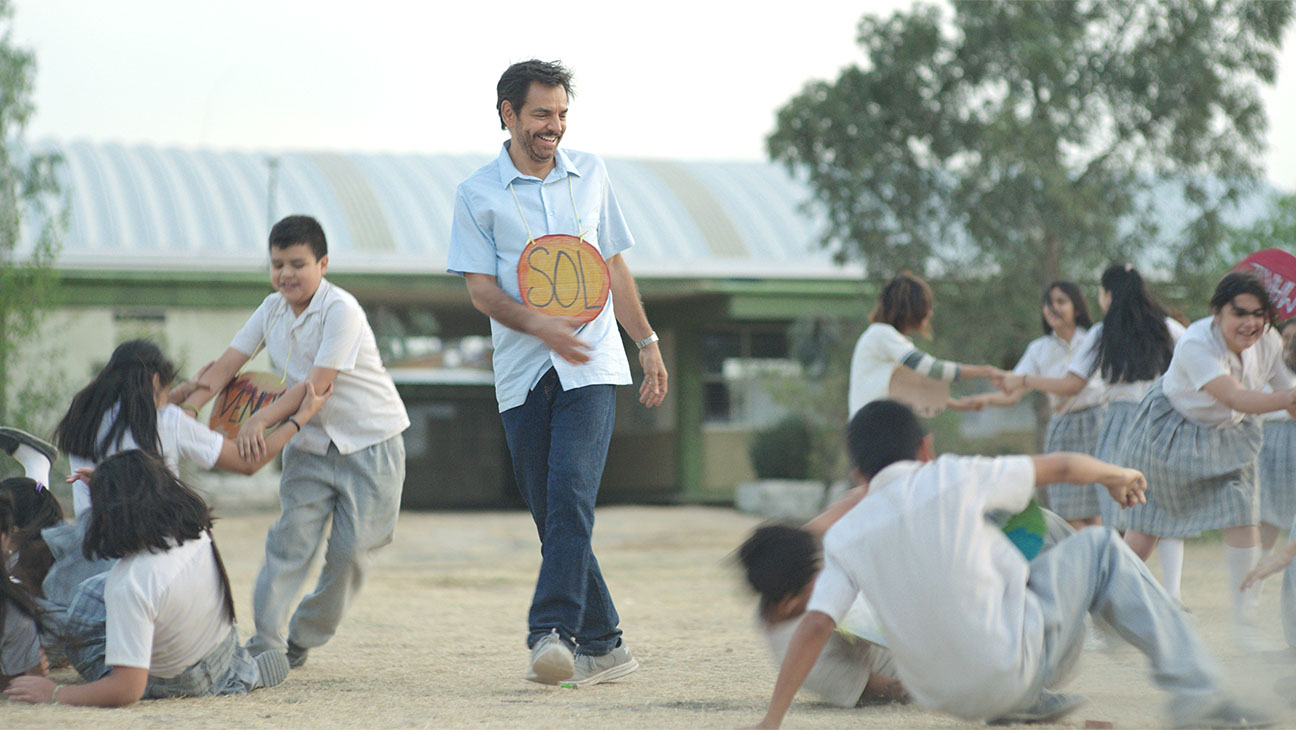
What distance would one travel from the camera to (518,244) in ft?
14.3

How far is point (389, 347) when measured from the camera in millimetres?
18031

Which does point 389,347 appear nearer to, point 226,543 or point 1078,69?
point 226,543

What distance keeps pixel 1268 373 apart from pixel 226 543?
36.1ft

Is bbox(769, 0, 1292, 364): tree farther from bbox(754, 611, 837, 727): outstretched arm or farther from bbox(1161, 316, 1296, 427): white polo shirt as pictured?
bbox(754, 611, 837, 727): outstretched arm

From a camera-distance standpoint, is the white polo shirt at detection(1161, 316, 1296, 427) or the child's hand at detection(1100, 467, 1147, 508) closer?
the child's hand at detection(1100, 467, 1147, 508)

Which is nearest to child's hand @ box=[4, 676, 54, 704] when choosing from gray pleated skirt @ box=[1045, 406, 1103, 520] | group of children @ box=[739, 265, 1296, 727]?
group of children @ box=[739, 265, 1296, 727]

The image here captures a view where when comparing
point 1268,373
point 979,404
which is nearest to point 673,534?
point 979,404

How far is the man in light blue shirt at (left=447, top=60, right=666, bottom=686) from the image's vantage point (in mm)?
4125

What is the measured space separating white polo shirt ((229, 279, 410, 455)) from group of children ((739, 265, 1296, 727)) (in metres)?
Result: 1.68

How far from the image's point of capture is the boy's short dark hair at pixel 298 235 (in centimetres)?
A: 454

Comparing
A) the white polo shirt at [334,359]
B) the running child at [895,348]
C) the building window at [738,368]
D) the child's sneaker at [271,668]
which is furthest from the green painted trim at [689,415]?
the child's sneaker at [271,668]

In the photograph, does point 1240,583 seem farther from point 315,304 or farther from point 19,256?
point 19,256

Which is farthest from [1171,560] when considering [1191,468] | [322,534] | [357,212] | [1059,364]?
[357,212]

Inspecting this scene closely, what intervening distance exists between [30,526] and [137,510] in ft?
3.54
